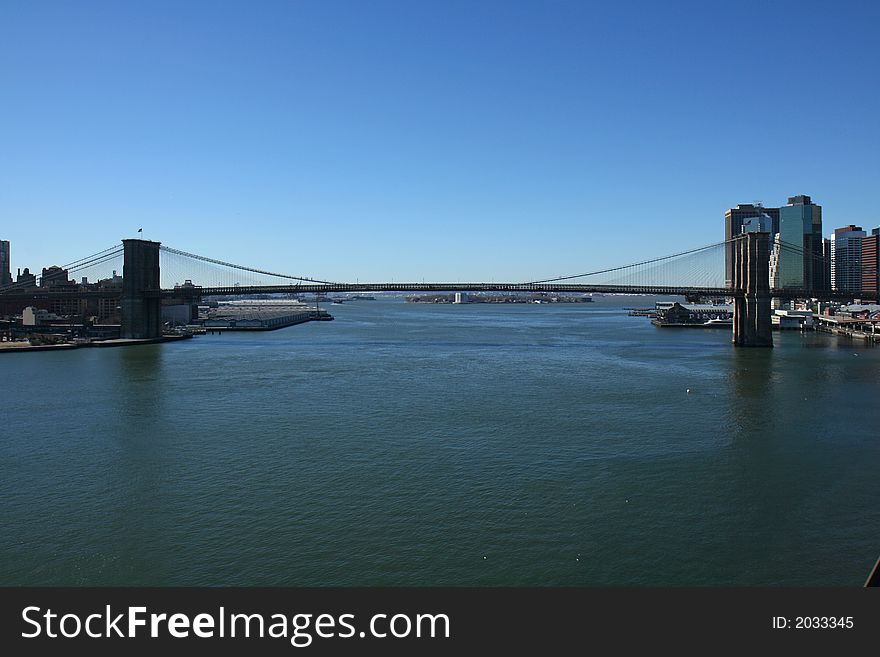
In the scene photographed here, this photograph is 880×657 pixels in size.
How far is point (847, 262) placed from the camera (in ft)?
366

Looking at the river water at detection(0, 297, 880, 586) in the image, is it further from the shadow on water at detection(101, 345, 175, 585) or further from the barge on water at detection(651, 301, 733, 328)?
the barge on water at detection(651, 301, 733, 328)

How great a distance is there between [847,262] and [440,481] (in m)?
124

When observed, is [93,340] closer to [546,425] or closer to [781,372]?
[546,425]

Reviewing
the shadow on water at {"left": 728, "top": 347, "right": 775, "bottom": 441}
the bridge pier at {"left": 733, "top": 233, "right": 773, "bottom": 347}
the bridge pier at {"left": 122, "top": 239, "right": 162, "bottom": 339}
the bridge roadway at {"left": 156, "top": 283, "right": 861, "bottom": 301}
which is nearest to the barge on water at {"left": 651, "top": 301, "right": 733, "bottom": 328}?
the bridge roadway at {"left": 156, "top": 283, "right": 861, "bottom": 301}

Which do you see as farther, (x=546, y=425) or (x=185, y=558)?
(x=546, y=425)

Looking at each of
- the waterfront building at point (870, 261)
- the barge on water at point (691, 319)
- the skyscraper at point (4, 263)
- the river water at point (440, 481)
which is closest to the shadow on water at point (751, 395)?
the river water at point (440, 481)

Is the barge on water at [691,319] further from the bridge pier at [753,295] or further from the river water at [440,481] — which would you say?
the river water at [440,481]

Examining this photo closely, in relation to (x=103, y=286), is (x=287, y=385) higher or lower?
lower

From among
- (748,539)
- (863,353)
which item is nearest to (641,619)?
(748,539)

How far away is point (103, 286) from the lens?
2623 inches

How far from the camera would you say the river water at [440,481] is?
7.51 m

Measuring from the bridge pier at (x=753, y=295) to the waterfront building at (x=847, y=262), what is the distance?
84.1 meters

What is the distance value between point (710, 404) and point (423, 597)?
14267 mm

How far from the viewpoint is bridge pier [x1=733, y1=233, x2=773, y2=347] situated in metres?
36.0
